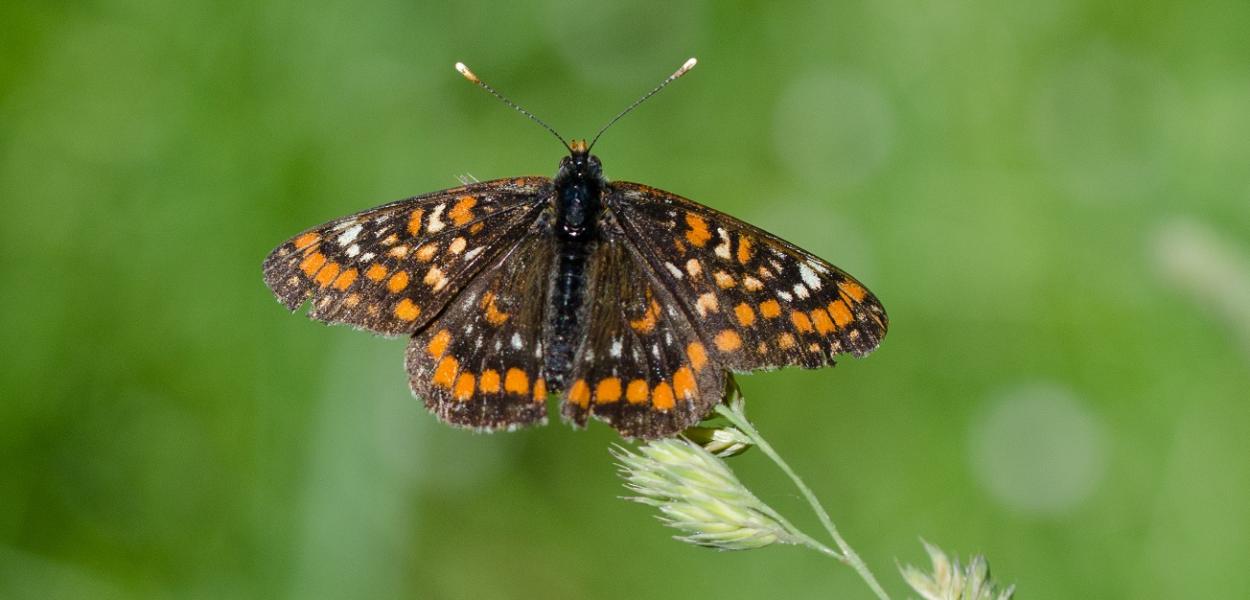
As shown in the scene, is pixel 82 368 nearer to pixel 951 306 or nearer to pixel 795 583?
pixel 795 583

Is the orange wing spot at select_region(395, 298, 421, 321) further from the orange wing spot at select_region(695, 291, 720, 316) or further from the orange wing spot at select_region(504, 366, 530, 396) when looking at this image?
the orange wing spot at select_region(695, 291, 720, 316)

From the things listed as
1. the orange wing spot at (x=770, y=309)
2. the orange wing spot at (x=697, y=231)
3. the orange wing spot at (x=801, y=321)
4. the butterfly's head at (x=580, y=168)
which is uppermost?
the butterfly's head at (x=580, y=168)

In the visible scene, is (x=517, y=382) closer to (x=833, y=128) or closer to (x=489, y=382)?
(x=489, y=382)

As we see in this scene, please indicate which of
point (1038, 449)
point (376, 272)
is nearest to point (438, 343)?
point (376, 272)

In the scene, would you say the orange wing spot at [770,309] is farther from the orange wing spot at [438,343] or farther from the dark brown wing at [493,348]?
the orange wing spot at [438,343]

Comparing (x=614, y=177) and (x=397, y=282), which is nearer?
(x=397, y=282)

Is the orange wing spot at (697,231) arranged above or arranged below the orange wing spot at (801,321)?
above

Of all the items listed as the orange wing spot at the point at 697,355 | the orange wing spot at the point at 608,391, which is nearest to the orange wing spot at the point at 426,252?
the orange wing spot at the point at 608,391
